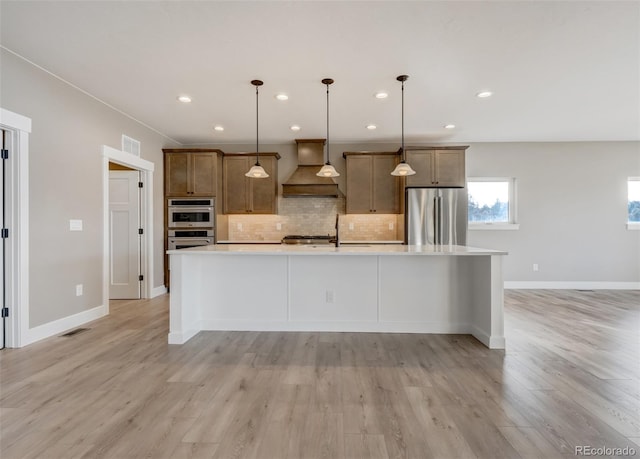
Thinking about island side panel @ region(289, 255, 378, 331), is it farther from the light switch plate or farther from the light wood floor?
the light switch plate

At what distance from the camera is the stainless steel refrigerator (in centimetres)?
516

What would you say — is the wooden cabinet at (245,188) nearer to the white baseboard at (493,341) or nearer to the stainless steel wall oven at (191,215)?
the stainless steel wall oven at (191,215)

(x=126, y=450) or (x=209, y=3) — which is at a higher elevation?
(x=209, y=3)

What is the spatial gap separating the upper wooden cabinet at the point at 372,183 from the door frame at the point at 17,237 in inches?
169

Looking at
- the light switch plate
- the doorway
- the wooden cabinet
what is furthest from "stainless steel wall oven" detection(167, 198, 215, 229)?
the light switch plate

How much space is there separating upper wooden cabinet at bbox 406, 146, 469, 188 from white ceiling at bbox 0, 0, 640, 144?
2.51ft

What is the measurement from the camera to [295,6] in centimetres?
221

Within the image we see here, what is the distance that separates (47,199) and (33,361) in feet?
5.17

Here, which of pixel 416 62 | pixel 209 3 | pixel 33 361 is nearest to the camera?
pixel 209 3

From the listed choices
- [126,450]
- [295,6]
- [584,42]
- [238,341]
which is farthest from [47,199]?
[584,42]

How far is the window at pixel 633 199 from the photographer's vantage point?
18.7 ft

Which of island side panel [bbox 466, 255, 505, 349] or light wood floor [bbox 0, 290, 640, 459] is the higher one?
island side panel [bbox 466, 255, 505, 349]

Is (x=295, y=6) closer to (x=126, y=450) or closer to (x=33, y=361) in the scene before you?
(x=126, y=450)

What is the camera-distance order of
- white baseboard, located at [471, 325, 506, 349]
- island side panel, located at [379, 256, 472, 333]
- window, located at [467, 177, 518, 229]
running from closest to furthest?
white baseboard, located at [471, 325, 506, 349] → island side panel, located at [379, 256, 472, 333] → window, located at [467, 177, 518, 229]
